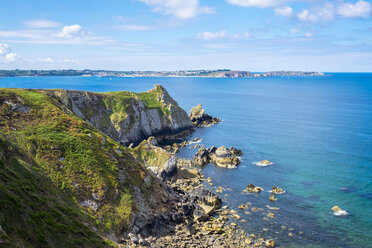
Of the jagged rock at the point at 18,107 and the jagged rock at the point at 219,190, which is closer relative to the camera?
the jagged rock at the point at 18,107

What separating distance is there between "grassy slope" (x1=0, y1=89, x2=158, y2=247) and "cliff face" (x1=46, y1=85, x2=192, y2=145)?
33.9 meters

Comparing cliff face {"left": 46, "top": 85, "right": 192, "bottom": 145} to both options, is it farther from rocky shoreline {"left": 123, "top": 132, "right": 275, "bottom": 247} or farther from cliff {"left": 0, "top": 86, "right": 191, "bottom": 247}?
rocky shoreline {"left": 123, "top": 132, "right": 275, "bottom": 247}

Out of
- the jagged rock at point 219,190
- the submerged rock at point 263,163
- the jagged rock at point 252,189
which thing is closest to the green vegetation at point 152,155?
the jagged rock at point 219,190

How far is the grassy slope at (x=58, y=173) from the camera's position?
28.1 m

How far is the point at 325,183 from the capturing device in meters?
65.9

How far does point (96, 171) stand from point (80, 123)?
41.6ft

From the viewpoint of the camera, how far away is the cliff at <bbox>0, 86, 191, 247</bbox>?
89.6ft

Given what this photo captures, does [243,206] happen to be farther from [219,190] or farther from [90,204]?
[90,204]

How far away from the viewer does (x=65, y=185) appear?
136 feet

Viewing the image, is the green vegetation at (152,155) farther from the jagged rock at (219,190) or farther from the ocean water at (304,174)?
the jagged rock at (219,190)

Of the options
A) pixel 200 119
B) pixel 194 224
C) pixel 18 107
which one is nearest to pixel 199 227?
pixel 194 224

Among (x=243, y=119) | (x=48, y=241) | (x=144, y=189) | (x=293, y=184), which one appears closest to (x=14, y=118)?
(x=144, y=189)

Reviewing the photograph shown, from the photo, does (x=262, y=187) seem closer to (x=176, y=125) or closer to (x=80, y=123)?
(x=80, y=123)

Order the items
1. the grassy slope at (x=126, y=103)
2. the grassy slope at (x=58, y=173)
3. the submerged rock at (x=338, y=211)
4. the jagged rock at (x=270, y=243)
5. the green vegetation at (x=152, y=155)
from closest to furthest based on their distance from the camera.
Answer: the grassy slope at (x=58, y=173) → the jagged rock at (x=270, y=243) → the submerged rock at (x=338, y=211) → the green vegetation at (x=152, y=155) → the grassy slope at (x=126, y=103)
